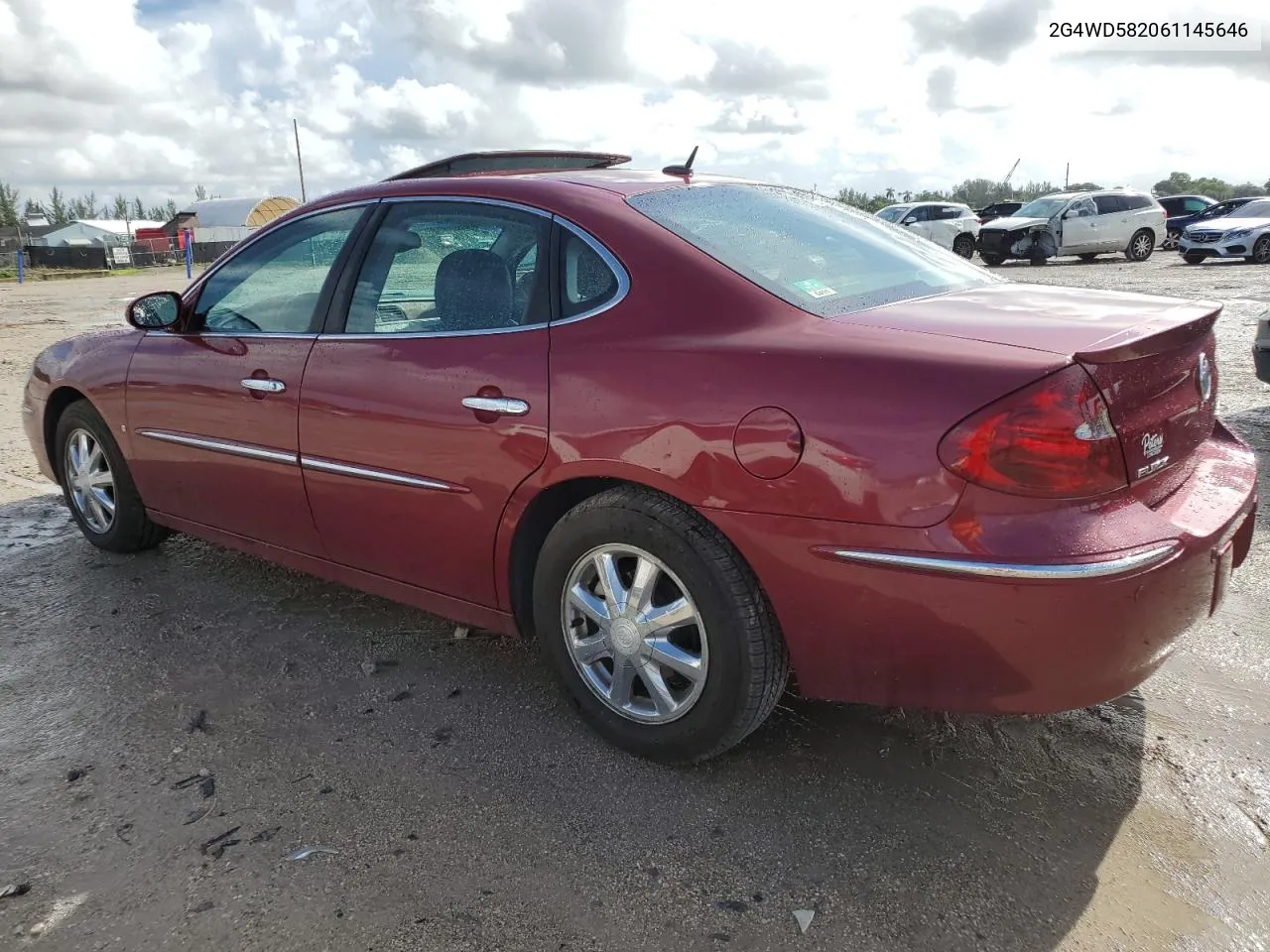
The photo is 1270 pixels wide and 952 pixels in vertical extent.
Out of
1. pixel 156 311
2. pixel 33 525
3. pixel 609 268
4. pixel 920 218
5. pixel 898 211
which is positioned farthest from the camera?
pixel 898 211

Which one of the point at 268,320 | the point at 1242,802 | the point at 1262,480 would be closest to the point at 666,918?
the point at 1242,802

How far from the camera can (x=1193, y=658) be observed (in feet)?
10.9

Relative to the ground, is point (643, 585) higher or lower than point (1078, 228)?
lower

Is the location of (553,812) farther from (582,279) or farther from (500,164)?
(500,164)

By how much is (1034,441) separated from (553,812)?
1.50m

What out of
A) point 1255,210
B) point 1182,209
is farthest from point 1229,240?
point 1182,209

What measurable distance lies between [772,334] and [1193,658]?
78.8 inches

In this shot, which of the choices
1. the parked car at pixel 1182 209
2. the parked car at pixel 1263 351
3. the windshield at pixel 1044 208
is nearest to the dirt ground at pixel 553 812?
the parked car at pixel 1263 351

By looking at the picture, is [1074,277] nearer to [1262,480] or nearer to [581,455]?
[1262,480]

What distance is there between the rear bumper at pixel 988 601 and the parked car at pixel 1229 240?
22229mm

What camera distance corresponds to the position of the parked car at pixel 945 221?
25156mm

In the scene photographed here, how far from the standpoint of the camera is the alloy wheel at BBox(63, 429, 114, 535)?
14.7 ft

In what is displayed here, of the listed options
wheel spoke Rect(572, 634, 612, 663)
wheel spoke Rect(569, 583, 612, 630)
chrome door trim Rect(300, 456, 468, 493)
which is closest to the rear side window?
chrome door trim Rect(300, 456, 468, 493)

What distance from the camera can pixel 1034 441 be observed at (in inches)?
83.4
